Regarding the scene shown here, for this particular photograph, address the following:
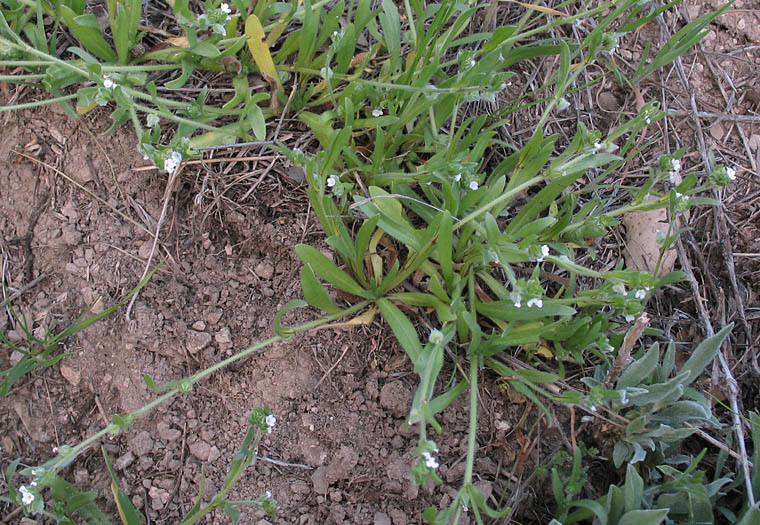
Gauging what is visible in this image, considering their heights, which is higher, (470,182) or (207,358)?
(470,182)

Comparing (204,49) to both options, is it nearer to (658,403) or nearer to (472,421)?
(472,421)

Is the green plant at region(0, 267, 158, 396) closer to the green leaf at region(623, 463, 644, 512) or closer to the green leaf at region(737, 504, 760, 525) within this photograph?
the green leaf at region(623, 463, 644, 512)

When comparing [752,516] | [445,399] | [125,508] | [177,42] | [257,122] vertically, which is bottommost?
[125,508]

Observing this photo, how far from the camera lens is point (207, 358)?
248cm

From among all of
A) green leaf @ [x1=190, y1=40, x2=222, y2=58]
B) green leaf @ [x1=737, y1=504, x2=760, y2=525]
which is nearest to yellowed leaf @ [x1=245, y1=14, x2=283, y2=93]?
green leaf @ [x1=190, y1=40, x2=222, y2=58]

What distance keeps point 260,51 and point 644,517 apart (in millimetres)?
2321

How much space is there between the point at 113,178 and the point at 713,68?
9.93ft

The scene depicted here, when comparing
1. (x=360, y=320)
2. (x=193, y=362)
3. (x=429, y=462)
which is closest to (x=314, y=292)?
(x=360, y=320)

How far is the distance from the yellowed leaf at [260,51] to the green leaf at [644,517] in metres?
2.19

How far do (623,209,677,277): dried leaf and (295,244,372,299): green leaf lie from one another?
1297 millimetres

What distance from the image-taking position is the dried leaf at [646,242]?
9.16ft

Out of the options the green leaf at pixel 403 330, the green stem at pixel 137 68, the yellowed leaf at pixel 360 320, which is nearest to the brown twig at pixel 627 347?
the green leaf at pixel 403 330

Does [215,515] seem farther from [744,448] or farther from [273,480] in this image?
[744,448]

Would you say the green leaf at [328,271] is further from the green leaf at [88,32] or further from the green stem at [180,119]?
the green leaf at [88,32]
